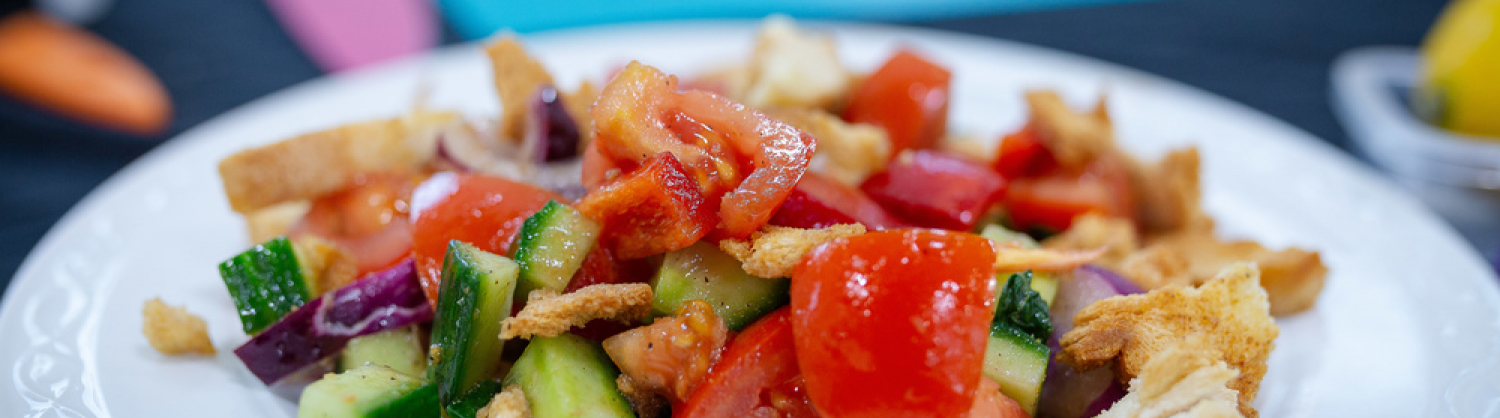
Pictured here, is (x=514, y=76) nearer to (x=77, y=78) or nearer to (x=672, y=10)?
(x=77, y=78)

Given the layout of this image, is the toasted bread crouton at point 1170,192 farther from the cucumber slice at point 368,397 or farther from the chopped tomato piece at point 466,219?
the cucumber slice at point 368,397

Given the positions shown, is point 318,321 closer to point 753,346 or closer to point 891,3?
point 753,346

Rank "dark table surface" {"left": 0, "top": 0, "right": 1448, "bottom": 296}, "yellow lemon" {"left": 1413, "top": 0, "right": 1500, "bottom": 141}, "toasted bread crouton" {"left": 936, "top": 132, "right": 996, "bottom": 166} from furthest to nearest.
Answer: "yellow lemon" {"left": 1413, "top": 0, "right": 1500, "bottom": 141} < "dark table surface" {"left": 0, "top": 0, "right": 1448, "bottom": 296} < "toasted bread crouton" {"left": 936, "top": 132, "right": 996, "bottom": 166}

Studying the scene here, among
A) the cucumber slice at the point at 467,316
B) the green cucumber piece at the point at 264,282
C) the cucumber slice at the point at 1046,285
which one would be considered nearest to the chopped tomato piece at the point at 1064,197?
the cucumber slice at the point at 1046,285

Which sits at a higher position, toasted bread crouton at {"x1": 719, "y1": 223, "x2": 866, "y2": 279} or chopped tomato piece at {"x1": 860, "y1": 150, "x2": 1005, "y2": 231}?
toasted bread crouton at {"x1": 719, "y1": 223, "x2": 866, "y2": 279}

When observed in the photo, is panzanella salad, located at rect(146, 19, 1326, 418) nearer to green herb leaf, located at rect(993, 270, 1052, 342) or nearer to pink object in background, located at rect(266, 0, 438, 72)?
green herb leaf, located at rect(993, 270, 1052, 342)

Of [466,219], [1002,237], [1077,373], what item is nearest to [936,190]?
[1002,237]

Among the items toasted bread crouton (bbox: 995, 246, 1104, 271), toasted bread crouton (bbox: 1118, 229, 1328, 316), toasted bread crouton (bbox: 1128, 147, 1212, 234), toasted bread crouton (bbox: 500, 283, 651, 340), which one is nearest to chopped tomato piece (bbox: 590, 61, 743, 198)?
toasted bread crouton (bbox: 500, 283, 651, 340)

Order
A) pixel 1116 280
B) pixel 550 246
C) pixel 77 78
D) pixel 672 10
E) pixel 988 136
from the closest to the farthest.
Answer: pixel 550 246
pixel 1116 280
pixel 988 136
pixel 77 78
pixel 672 10
